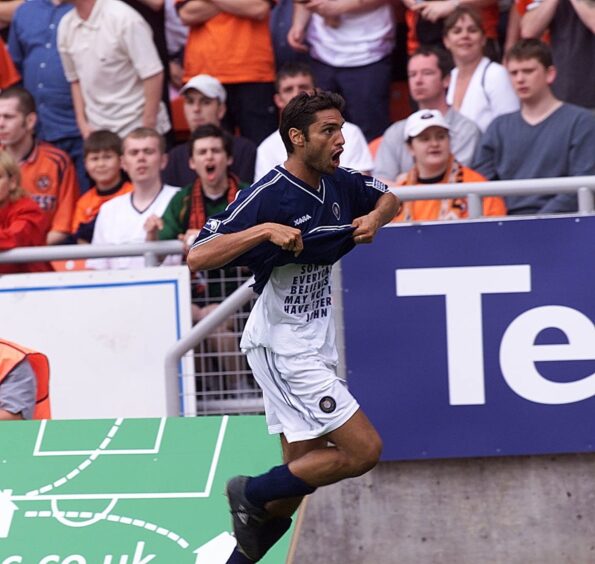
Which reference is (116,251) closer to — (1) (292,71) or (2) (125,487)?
(2) (125,487)

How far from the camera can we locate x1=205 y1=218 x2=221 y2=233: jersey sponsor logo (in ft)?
18.5

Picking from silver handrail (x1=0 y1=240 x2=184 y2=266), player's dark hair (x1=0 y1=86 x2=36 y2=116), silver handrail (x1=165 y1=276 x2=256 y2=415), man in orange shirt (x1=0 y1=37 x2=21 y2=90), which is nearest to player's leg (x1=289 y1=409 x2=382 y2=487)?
silver handrail (x1=165 y1=276 x2=256 y2=415)

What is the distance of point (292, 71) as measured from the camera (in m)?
9.20

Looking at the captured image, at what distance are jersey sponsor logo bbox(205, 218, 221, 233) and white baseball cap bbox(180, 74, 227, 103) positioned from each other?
3857mm

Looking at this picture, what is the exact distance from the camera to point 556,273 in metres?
6.96

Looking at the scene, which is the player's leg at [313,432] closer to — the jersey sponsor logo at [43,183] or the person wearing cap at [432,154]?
the person wearing cap at [432,154]

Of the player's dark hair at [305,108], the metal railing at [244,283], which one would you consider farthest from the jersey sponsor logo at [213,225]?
the metal railing at [244,283]

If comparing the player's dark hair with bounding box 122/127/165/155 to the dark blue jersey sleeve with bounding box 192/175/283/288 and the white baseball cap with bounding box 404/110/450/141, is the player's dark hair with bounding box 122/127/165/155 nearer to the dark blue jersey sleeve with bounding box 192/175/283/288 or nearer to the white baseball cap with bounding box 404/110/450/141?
the white baseball cap with bounding box 404/110/450/141

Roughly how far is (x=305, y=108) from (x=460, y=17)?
12.0 feet

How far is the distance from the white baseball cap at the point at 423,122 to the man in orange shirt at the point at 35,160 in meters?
2.47

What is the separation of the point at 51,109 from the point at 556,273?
15.1 ft

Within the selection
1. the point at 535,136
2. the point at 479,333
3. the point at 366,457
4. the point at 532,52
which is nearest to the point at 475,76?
the point at 532,52

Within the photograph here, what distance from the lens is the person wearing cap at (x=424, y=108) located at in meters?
8.67

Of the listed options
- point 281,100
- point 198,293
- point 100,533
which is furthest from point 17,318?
point 281,100
